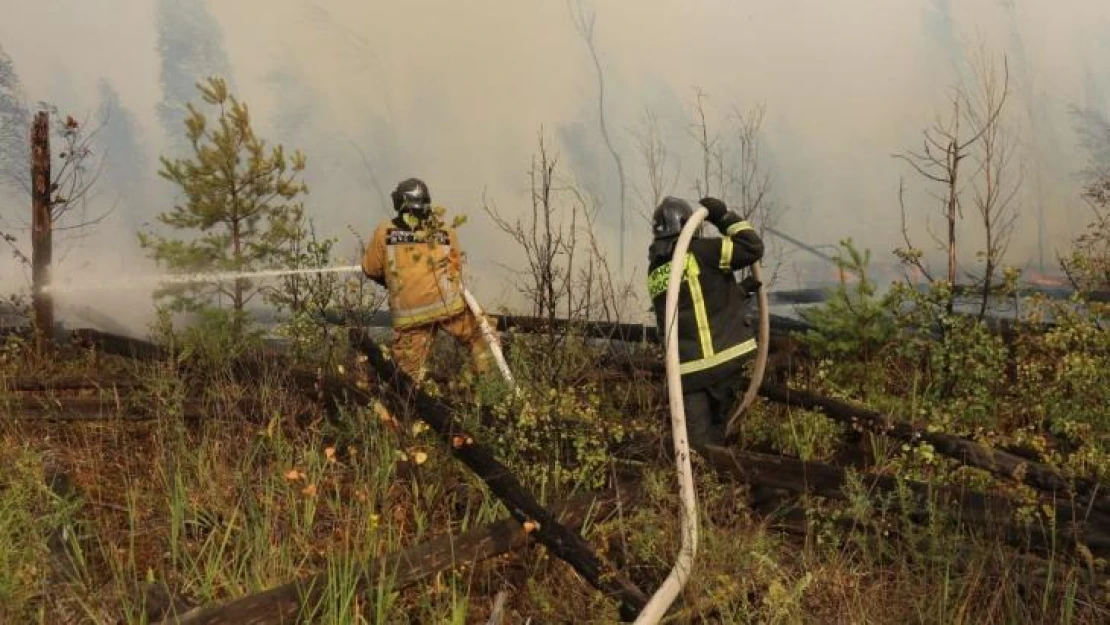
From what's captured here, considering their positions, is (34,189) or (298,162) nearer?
(34,189)

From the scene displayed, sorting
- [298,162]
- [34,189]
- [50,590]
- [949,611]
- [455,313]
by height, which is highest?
[298,162]

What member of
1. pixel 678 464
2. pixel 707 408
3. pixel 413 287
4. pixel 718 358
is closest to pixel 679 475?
pixel 678 464

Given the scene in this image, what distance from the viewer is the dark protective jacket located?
198 inches

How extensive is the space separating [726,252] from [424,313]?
9.26 feet

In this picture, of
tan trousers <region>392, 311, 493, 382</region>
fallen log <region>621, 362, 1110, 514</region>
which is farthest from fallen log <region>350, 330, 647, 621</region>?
tan trousers <region>392, 311, 493, 382</region>

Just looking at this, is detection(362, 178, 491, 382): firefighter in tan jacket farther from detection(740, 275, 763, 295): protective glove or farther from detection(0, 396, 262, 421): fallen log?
detection(740, 275, 763, 295): protective glove

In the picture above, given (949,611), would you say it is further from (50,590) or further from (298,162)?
(298,162)

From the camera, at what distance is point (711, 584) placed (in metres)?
3.36

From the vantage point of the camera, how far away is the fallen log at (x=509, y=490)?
3.18 meters

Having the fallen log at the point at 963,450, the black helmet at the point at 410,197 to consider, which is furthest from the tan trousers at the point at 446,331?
the fallen log at the point at 963,450

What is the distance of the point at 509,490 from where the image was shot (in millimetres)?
3430

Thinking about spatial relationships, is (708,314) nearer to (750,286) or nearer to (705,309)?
(705,309)

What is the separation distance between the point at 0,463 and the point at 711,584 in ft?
12.5

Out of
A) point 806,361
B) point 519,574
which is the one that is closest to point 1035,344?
point 806,361
